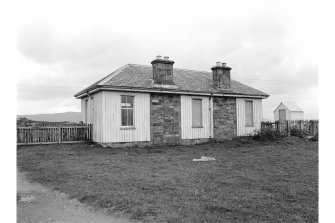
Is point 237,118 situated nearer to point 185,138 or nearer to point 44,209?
point 185,138

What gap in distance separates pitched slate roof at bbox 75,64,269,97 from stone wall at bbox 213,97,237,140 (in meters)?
0.75

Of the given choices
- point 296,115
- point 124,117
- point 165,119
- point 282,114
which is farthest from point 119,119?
point 282,114

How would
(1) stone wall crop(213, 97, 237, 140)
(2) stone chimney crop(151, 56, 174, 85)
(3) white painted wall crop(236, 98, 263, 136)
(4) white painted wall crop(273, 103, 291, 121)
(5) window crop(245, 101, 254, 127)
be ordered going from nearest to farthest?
1. (2) stone chimney crop(151, 56, 174, 85)
2. (1) stone wall crop(213, 97, 237, 140)
3. (3) white painted wall crop(236, 98, 263, 136)
4. (5) window crop(245, 101, 254, 127)
5. (4) white painted wall crop(273, 103, 291, 121)

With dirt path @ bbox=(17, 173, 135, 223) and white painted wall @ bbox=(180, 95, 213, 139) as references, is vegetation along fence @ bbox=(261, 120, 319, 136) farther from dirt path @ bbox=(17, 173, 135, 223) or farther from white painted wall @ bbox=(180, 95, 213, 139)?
dirt path @ bbox=(17, 173, 135, 223)

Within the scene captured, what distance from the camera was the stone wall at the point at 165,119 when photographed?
1767cm

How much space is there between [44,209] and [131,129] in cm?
1073

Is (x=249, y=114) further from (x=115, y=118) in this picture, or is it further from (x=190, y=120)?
(x=115, y=118)

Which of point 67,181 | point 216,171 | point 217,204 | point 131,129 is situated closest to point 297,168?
point 216,171

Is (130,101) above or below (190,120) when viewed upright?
above

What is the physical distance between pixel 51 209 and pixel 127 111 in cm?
1099

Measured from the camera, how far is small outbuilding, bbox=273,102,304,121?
38375mm

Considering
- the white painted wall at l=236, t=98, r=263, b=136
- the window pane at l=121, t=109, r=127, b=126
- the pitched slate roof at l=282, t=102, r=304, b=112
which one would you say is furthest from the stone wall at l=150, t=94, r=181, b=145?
the pitched slate roof at l=282, t=102, r=304, b=112

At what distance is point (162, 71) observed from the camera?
1848 cm

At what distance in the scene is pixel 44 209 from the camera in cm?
626
